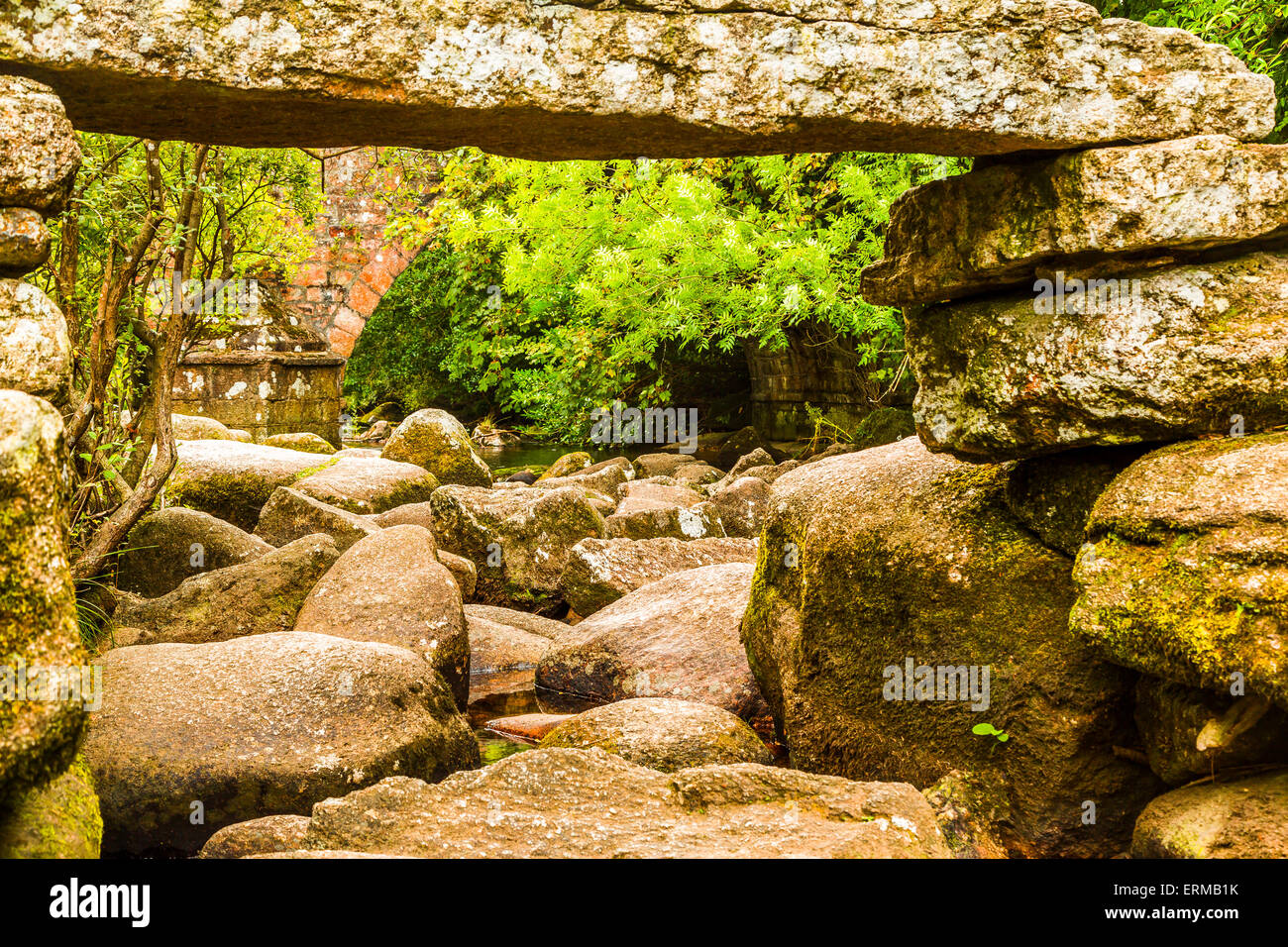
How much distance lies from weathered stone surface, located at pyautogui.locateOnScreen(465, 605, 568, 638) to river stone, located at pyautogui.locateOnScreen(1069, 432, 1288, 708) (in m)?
4.50

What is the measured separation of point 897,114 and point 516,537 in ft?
18.3

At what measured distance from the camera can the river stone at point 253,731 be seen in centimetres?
423

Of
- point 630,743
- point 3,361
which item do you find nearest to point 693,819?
point 630,743

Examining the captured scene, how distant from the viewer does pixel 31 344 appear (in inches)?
110

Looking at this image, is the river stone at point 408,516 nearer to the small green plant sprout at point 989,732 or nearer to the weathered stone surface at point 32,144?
the small green plant sprout at point 989,732

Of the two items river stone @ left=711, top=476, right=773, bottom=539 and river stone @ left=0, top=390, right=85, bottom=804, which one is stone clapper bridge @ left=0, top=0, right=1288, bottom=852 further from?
river stone @ left=711, top=476, right=773, bottom=539

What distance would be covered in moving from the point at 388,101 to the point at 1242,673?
2.87m

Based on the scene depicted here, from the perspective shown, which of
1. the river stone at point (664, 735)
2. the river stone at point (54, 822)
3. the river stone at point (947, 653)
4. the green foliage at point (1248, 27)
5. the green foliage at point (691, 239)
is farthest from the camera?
the green foliage at point (691, 239)

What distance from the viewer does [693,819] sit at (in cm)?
352

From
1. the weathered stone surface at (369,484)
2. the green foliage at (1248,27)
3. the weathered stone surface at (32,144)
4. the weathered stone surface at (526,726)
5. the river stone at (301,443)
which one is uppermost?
the green foliage at (1248,27)

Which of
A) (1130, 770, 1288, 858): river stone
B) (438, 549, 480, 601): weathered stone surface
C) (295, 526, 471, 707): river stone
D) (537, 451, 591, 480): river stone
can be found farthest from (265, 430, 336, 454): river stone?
(1130, 770, 1288, 858): river stone

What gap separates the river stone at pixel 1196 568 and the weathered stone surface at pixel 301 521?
19.3 feet

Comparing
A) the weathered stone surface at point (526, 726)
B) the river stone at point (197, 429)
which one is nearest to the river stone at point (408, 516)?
the weathered stone surface at point (526, 726)

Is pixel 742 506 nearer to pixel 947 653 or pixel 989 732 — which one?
pixel 947 653
